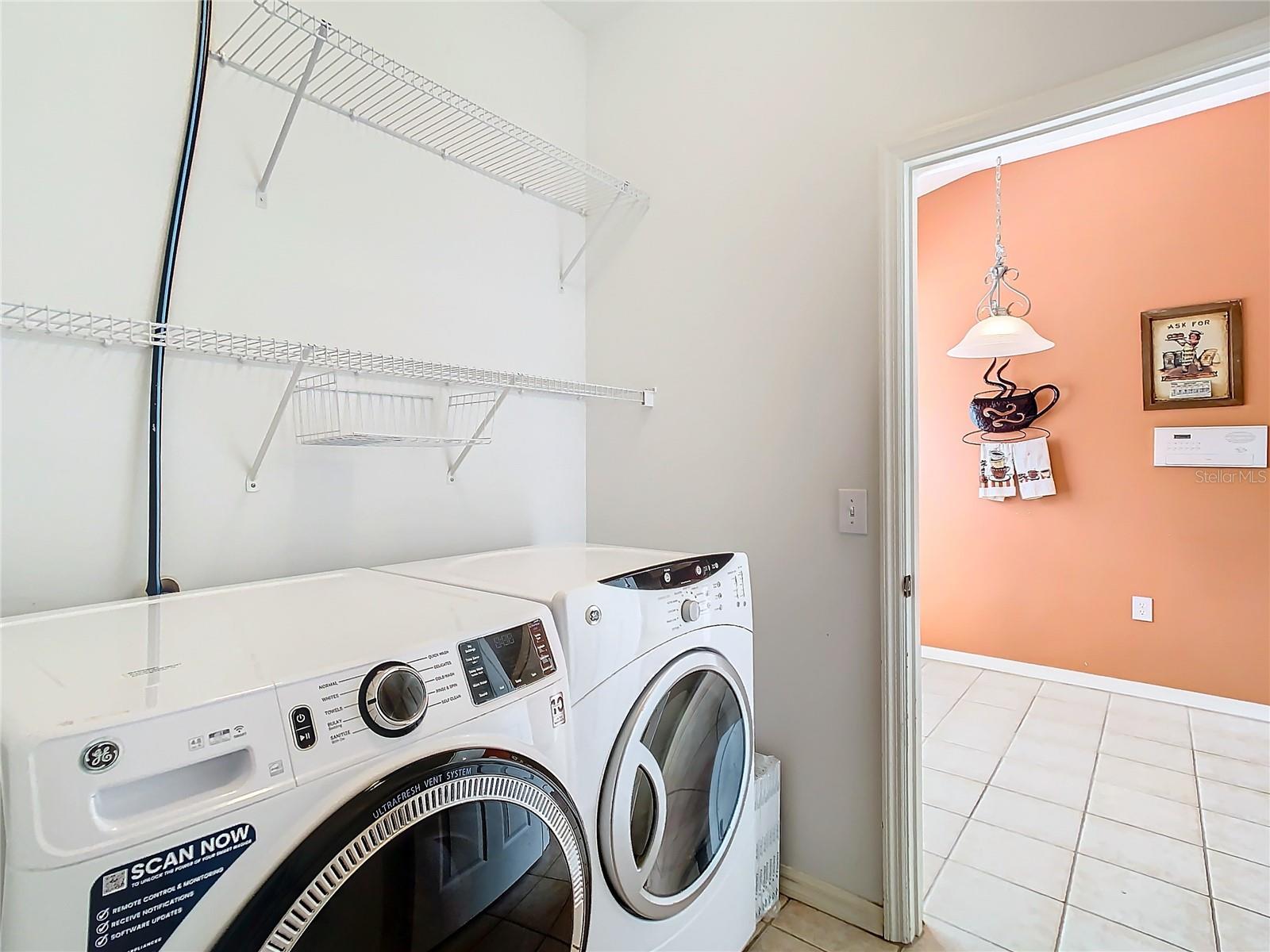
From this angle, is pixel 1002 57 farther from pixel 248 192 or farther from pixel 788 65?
pixel 248 192

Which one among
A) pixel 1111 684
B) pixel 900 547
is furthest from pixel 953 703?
pixel 900 547

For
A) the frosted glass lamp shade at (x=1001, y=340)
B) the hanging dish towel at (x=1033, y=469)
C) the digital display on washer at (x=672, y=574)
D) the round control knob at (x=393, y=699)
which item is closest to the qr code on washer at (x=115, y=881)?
the round control knob at (x=393, y=699)

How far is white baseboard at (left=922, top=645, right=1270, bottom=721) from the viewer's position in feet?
9.87

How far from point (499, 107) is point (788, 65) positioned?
85cm

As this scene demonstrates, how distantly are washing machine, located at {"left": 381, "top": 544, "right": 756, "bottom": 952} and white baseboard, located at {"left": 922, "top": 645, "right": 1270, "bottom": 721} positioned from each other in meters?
2.84

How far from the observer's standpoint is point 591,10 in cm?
213

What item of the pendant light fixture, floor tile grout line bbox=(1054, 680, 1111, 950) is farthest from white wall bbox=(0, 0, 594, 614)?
the pendant light fixture

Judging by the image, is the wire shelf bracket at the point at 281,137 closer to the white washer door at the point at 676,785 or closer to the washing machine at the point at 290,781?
the washing machine at the point at 290,781

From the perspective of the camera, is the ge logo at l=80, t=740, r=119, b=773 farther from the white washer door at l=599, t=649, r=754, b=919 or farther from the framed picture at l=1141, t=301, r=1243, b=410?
the framed picture at l=1141, t=301, r=1243, b=410

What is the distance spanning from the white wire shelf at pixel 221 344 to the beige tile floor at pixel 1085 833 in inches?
62.8

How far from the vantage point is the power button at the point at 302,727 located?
70cm

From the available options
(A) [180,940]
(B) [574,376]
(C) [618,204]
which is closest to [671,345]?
(B) [574,376]

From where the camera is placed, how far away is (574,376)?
2.23m

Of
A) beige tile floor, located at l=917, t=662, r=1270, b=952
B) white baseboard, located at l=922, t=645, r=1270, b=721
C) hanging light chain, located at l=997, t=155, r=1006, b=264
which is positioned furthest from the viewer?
hanging light chain, located at l=997, t=155, r=1006, b=264
